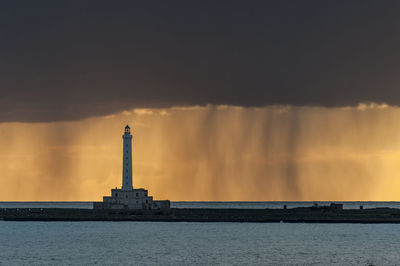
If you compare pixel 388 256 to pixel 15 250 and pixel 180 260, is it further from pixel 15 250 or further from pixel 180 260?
pixel 15 250

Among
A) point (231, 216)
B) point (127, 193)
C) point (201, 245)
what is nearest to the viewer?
point (201, 245)

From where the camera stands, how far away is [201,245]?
98250 mm

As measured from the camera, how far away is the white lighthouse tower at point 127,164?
5512 inches

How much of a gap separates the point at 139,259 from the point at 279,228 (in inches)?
1940

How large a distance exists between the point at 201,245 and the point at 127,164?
44.8 meters

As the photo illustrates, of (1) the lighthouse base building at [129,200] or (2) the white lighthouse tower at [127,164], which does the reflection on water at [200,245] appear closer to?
(1) the lighthouse base building at [129,200]

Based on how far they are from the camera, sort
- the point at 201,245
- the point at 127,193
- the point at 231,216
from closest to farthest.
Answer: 1. the point at 201,245
2. the point at 127,193
3. the point at 231,216

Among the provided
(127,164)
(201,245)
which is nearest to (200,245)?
(201,245)

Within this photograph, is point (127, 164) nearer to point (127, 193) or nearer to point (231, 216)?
point (127, 193)

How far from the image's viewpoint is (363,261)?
80.2 meters

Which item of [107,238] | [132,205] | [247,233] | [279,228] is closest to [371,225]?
[279,228]

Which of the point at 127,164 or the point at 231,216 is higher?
the point at 127,164

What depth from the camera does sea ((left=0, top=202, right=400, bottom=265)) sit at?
269ft

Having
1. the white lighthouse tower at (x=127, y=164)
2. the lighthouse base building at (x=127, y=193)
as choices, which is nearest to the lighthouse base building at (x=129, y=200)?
the lighthouse base building at (x=127, y=193)
